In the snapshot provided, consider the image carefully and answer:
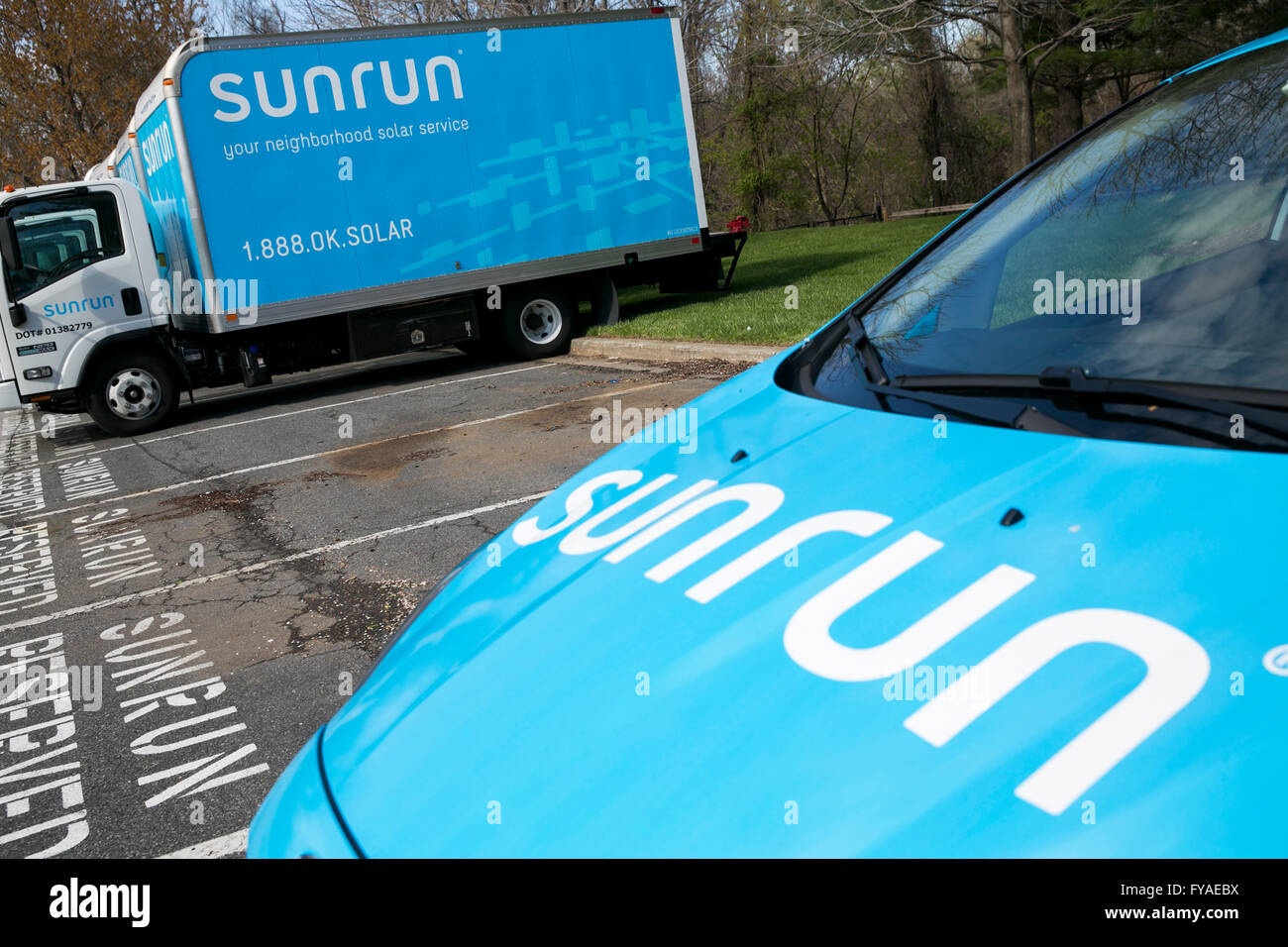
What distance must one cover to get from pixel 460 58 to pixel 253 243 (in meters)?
3.21

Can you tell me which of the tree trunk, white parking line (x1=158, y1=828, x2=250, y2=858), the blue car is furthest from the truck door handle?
the tree trunk

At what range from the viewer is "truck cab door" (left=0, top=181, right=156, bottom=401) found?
10289mm

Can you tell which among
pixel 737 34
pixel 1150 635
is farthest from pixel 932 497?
pixel 737 34

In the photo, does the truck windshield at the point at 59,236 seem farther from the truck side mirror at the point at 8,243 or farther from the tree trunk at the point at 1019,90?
the tree trunk at the point at 1019,90

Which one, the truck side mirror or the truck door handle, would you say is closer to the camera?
the truck side mirror

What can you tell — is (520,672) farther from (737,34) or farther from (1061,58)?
→ (737,34)

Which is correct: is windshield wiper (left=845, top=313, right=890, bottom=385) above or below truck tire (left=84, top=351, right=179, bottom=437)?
above

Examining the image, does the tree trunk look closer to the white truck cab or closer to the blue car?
the white truck cab

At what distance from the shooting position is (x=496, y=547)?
2.10 m

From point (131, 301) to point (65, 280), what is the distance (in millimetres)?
614

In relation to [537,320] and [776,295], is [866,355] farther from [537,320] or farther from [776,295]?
[776,295]

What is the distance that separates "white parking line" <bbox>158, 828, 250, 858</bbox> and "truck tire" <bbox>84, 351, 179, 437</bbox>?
9.04 metres

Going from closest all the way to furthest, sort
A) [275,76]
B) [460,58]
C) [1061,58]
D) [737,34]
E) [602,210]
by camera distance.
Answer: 1. [275,76]
2. [460,58]
3. [602,210]
4. [1061,58]
5. [737,34]

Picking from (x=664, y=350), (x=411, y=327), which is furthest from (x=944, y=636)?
(x=411, y=327)
